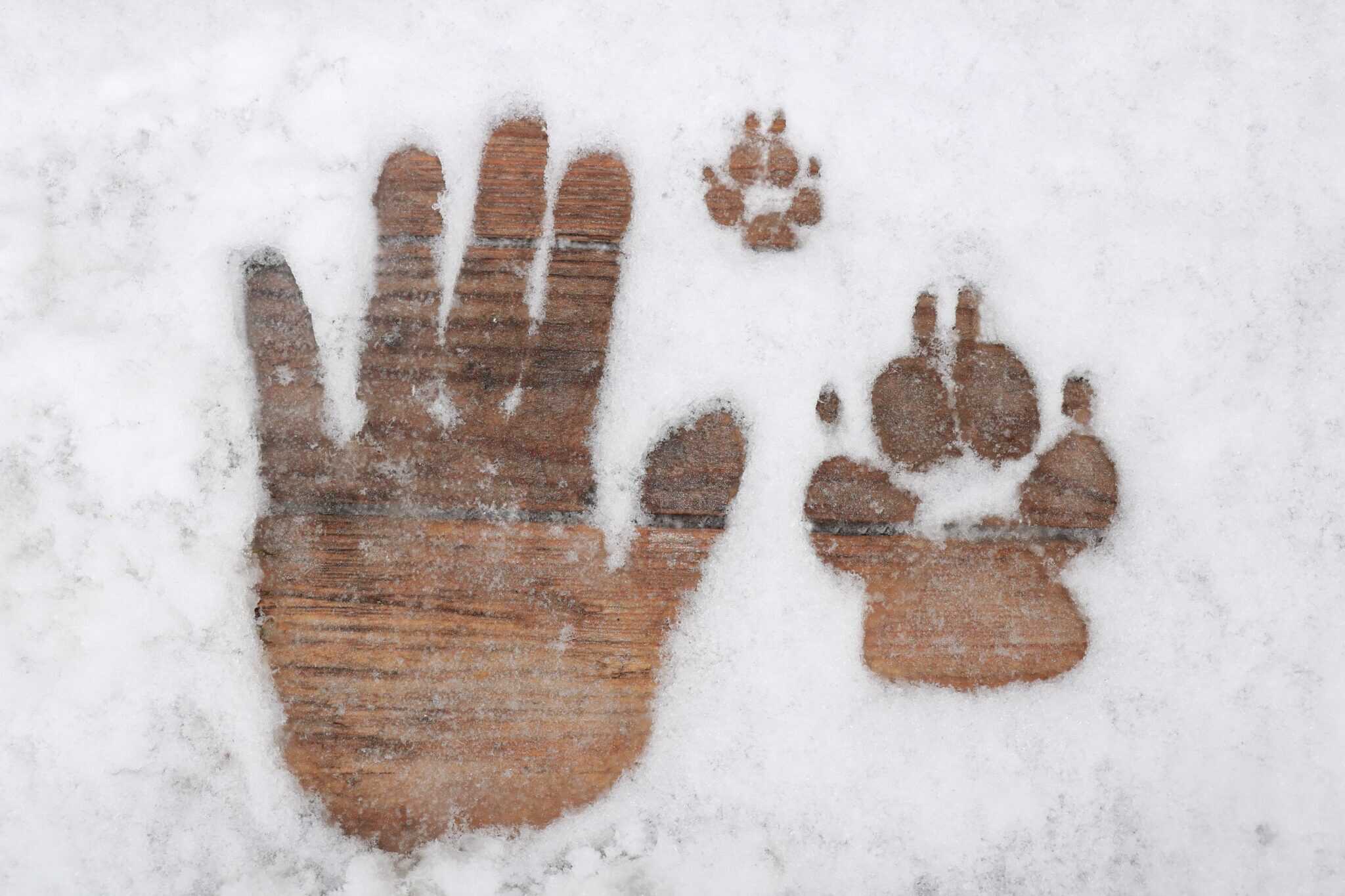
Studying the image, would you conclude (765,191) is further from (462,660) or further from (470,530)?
(462,660)

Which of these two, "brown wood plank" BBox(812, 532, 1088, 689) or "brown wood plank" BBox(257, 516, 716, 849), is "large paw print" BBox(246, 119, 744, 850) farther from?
"brown wood plank" BBox(812, 532, 1088, 689)

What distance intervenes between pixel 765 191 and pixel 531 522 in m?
0.52

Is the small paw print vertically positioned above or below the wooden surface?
above

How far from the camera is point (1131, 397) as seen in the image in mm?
1072

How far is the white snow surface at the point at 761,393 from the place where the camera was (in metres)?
1.04

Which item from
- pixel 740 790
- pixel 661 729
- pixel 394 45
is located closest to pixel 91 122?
pixel 394 45

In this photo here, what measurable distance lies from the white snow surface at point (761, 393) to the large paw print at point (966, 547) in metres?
0.03

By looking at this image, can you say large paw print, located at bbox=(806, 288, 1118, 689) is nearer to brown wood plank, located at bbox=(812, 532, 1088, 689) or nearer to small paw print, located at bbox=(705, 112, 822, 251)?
brown wood plank, located at bbox=(812, 532, 1088, 689)

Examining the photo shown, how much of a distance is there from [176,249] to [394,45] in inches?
15.1

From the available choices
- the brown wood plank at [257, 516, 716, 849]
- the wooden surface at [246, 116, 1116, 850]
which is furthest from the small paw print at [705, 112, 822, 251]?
the brown wood plank at [257, 516, 716, 849]

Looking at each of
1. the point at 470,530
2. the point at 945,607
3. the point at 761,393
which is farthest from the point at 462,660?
the point at 945,607

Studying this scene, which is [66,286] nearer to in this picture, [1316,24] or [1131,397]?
[1131,397]

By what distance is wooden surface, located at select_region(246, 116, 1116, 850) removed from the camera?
3.44 ft

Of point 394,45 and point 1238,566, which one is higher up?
point 394,45
